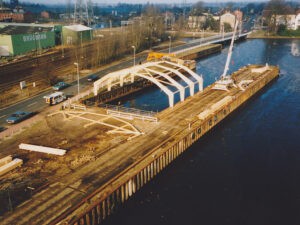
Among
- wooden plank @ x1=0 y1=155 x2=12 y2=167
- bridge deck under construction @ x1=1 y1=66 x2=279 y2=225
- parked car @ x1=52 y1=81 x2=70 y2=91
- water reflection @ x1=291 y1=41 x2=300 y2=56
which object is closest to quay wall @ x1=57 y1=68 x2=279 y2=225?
bridge deck under construction @ x1=1 y1=66 x2=279 y2=225

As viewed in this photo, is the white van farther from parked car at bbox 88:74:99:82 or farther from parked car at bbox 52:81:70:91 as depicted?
parked car at bbox 88:74:99:82

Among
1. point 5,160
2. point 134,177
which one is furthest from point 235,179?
point 5,160

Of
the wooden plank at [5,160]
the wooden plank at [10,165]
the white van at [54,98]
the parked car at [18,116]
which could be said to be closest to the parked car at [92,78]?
the white van at [54,98]

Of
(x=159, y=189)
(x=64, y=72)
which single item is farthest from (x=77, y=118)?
(x=64, y=72)

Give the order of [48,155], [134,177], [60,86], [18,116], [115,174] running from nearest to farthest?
[115,174] < [134,177] < [48,155] < [18,116] < [60,86]

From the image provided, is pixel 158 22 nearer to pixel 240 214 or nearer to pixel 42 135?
pixel 42 135

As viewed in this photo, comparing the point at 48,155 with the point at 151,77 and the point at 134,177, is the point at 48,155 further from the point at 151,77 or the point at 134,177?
the point at 151,77
